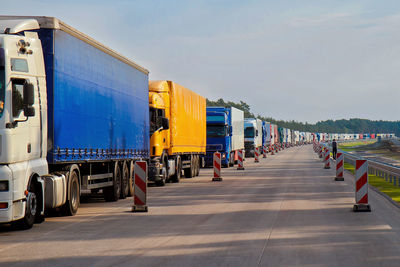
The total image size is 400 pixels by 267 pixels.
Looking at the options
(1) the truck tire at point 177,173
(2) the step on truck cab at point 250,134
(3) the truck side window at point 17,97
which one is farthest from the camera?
(2) the step on truck cab at point 250,134

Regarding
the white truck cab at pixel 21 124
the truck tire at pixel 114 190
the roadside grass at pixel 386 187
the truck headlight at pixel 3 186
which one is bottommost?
the roadside grass at pixel 386 187

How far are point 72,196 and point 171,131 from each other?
12.0 m

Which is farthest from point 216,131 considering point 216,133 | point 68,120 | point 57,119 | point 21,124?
point 21,124

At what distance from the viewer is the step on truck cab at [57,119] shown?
12.7 m

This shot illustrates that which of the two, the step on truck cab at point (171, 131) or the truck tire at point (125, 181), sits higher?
the step on truck cab at point (171, 131)

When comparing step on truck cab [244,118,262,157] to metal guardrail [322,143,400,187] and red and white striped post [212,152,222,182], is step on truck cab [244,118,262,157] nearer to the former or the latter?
metal guardrail [322,143,400,187]

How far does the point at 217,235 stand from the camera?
1254cm

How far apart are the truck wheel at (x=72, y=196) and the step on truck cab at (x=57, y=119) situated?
0.02 metres

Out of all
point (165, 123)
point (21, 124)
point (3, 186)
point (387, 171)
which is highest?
point (165, 123)

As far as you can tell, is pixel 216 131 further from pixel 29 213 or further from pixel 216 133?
pixel 29 213

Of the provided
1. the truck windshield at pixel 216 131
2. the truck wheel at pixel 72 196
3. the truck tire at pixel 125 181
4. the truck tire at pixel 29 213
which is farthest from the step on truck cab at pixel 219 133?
the truck tire at pixel 29 213

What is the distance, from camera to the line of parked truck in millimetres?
12734

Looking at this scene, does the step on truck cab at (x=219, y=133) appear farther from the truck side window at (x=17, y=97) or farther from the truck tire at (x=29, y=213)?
the truck side window at (x=17, y=97)

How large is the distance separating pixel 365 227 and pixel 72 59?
23.9 ft
